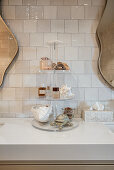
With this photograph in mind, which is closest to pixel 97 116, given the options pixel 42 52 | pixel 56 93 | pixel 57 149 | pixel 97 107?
pixel 97 107

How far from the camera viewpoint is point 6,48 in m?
1.26

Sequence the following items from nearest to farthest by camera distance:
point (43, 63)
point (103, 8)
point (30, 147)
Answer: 1. point (30, 147)
2. point (43, 63)
3. point (103, 8)

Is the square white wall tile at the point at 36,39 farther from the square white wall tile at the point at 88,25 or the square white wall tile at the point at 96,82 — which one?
the square white wall tile at the point at 96,82

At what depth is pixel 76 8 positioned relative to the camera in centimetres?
126

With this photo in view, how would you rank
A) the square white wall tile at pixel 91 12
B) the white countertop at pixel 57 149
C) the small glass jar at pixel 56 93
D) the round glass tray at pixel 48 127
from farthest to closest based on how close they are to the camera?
the square white wall tile at pixel 91 12 → the small glass jar at pixel 56 93 → the round glass tray at pixel 48 127 → the white countertop at pixel 57 149

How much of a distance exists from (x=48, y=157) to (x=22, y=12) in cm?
127

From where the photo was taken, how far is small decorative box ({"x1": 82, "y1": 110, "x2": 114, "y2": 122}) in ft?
3.91

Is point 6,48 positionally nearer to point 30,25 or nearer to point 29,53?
point 29,53

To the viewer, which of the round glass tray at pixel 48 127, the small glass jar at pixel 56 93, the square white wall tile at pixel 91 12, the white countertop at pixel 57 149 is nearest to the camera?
the white countertop at pixel 57 149

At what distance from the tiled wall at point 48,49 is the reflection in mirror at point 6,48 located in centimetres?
5

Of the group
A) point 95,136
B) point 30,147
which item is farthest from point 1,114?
point 95,136

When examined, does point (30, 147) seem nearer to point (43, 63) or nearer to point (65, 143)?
point (65, 143)

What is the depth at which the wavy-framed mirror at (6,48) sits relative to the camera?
4.09 feet
